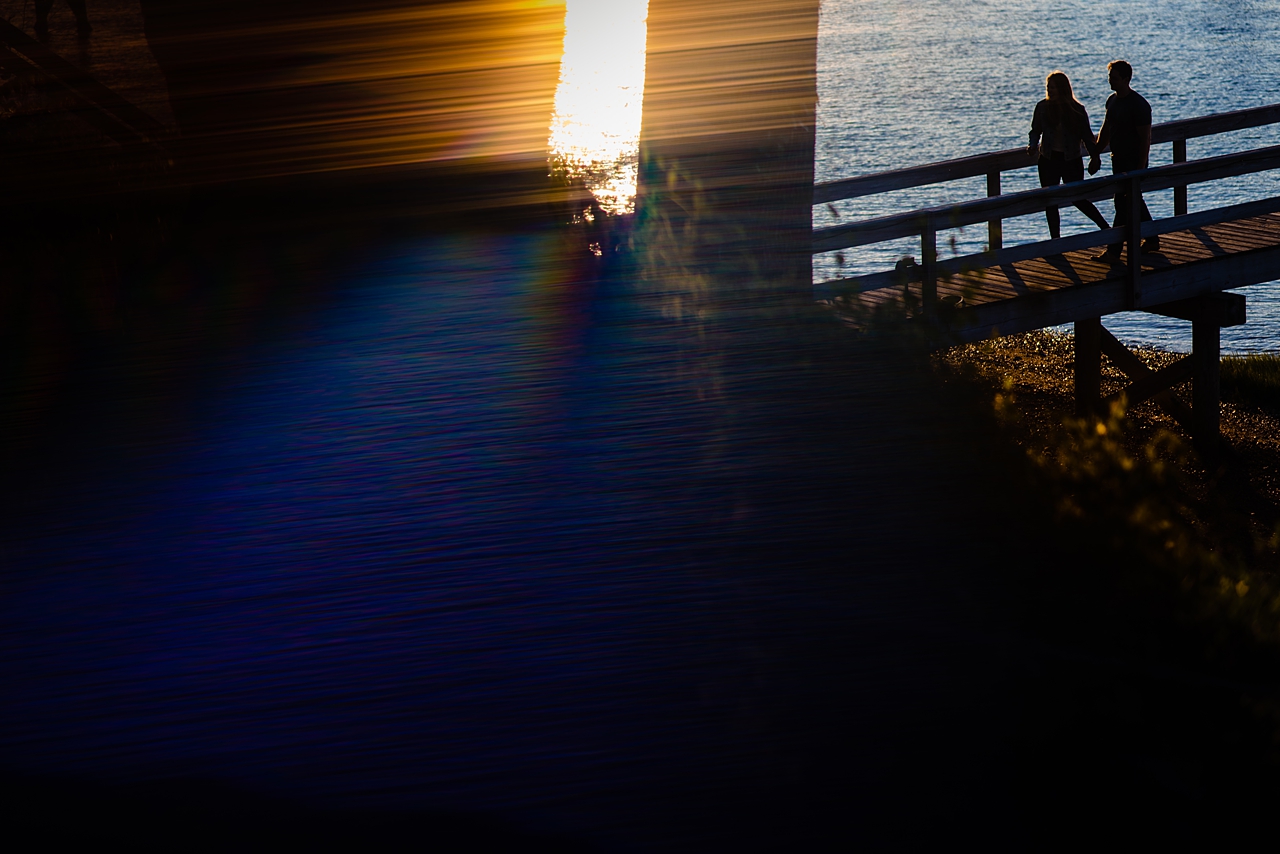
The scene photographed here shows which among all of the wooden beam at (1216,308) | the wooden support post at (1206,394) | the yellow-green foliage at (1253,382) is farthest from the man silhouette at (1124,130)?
the yellow-green foliage at (1253,382)

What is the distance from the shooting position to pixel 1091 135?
7883 millimetres

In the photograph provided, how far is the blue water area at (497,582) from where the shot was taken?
322cm

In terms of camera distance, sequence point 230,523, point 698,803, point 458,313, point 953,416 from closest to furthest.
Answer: point 698,803
point 230,523
point 458,313
point 953,416

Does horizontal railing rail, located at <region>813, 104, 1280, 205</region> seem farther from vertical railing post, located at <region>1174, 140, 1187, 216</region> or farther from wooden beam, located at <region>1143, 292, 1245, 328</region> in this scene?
wooden beam, located at <region>1143, 292, 1245, 328</region>

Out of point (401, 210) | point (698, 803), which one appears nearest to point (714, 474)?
point (698, 803)

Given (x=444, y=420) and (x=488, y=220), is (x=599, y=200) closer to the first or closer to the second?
(x=488, y=220)

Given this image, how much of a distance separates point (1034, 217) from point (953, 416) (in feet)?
62.0

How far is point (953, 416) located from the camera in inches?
209

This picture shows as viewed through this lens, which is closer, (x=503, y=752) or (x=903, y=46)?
(x=503, y=752)

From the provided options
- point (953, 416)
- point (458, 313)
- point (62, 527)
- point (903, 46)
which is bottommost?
point (62, 527)

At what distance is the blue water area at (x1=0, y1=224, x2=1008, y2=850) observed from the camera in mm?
3225

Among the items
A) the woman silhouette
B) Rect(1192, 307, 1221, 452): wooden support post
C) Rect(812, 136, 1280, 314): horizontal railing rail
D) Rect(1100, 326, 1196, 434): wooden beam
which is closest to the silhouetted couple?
the woman silhouette

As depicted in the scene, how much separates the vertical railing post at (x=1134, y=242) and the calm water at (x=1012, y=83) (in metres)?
6.77

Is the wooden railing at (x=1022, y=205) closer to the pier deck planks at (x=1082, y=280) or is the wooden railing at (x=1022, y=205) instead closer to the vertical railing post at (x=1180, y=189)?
the vertical railing post at (x=1180, y=189)
